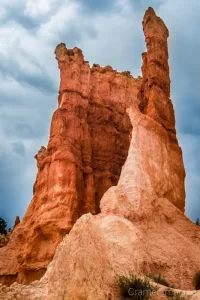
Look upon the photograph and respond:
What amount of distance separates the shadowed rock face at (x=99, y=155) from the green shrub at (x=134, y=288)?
6102mm

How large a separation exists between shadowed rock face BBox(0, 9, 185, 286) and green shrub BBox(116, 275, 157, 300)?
6102 mm

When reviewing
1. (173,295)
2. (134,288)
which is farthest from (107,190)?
(173,295)

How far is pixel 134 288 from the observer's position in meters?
13.6

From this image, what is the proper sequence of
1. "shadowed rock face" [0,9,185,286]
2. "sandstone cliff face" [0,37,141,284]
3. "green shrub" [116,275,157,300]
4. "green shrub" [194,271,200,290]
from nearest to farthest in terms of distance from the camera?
1. "green shrub" [116,275,157,300]
2. "green shrub" [194,271,200,290]
3. "shadowed rock face" [0,9,185,286]
4. "sandstone cliff face" [0,37,141,284]

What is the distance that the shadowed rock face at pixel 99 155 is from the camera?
80.5 ft

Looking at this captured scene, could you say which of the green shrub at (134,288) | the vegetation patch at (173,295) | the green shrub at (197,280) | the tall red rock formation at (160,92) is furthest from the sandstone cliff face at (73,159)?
the vegetation patch at (173,295)

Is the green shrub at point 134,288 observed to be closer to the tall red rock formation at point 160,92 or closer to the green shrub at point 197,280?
the green shrub at point 197,280

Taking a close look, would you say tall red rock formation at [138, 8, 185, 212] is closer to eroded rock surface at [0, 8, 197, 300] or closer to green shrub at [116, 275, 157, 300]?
eroded rock surface at [0, 8, 197, 300]

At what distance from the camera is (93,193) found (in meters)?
33.1

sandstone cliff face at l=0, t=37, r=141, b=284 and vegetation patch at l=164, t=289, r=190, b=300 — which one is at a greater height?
sandstone cliff face at l=0, t=37, r=141, b=284

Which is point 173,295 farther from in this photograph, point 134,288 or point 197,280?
point 197,280

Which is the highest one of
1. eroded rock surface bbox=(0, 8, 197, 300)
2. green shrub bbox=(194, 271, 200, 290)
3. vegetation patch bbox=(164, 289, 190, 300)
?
eroded rock surface bbox=(0, 8, 197, 300)

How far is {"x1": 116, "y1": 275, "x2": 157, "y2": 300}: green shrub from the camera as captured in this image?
43.8ft

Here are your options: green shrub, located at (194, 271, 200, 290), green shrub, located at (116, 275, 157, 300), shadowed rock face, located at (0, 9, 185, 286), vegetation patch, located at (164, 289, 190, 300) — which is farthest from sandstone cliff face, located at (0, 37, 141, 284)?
vegetation patch, located at (164, 289, 190, 300)
